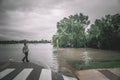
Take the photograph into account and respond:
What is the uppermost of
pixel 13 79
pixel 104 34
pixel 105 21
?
pixel 105 21

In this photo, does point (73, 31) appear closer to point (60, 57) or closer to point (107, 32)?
point (107, 32)

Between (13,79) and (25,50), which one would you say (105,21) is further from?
(13,79)

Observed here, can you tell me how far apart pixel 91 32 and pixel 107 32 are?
5191 mm

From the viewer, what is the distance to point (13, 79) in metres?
7.70

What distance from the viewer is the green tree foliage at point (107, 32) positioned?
127 feet

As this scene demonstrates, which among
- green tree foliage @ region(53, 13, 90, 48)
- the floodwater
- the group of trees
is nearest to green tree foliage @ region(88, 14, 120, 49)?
the group of trees

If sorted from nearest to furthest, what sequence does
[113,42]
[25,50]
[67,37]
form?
[25,50] < [113,42] < [67,37]

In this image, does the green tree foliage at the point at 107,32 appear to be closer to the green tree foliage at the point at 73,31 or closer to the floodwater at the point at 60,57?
the green tree foliage at the point at 73,31

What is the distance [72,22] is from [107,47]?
10.3 m

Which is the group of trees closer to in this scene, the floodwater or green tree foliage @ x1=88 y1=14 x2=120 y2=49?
green tree foliage @ x1=88 y1=14 x2=120 y2=49

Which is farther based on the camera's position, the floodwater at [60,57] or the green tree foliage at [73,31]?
the green tree foliage at [73,31]

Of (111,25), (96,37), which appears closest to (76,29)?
(96,37)

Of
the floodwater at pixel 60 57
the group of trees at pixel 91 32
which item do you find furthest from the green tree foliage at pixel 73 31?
the floodwater at pixel 60 57

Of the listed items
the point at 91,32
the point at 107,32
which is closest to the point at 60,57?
the point at 107,32
